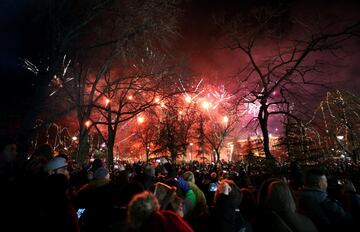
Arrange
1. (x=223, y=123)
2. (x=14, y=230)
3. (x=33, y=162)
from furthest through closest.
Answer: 1. (x=223, y=123)
2. (x=33, y=162)
3. (x=14, y=230)

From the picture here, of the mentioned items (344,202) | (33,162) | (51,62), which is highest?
(51,62)

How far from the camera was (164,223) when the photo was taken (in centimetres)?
255

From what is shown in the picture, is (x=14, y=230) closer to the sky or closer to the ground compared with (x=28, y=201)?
closer to the ground

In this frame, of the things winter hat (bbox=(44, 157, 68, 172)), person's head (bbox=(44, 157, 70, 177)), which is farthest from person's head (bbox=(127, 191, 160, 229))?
winter hat (bbox=(44, 157, 68, 172))

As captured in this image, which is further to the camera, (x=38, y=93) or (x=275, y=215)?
(x=38, y=93)

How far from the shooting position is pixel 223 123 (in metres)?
40.8

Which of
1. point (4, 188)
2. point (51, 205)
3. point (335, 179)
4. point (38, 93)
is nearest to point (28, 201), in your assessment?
point (51, 205)

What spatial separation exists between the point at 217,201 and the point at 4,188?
313cm

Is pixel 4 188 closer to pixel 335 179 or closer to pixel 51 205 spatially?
pixel 51 205

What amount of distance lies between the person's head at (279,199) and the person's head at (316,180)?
3.90 feet

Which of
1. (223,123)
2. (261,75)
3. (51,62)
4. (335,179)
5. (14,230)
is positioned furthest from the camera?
(223,123)

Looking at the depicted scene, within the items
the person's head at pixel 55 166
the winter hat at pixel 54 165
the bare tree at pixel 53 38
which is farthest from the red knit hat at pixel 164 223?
the bare tree at pixel 53 38

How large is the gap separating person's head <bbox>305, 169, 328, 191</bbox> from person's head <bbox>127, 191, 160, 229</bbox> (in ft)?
9.77

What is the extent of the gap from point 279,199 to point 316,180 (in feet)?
4.46
